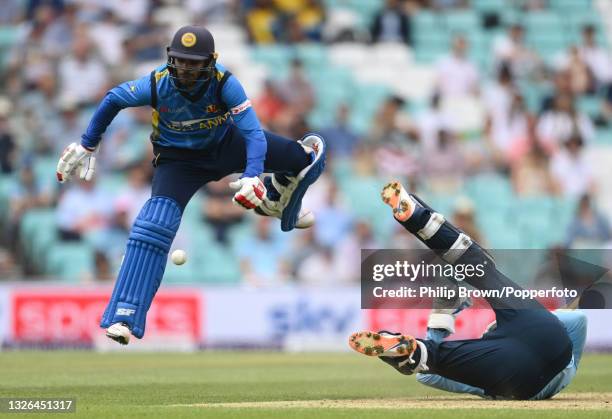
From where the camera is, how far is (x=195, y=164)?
339 inches

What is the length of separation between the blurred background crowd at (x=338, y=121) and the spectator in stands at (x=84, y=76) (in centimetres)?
2

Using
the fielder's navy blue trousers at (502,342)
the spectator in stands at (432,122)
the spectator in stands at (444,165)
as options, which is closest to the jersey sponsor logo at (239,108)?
the fielder's navy blue trousers at (502,342)

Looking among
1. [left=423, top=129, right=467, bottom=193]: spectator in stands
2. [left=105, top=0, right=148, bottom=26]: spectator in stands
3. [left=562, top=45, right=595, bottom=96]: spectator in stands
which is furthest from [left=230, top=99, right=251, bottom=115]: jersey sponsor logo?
[left=562, top=45, right=595, bottom=96]: spectator in stands

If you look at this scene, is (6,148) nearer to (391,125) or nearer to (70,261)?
(70,261)

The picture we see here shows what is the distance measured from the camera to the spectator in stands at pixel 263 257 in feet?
49.6

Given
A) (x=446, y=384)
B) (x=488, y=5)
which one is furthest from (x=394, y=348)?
(x=488, y=5)

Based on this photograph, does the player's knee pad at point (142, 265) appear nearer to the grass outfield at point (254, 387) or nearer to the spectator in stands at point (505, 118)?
the grass outfield at point (254, 387)

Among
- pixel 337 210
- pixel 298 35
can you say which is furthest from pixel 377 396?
pixel 298 35

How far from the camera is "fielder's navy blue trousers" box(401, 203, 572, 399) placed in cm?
717

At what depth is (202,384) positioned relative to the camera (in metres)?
9.44

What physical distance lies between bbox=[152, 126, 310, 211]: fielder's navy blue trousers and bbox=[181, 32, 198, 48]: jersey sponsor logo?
891mm

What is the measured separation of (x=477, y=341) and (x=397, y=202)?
3.05 feet

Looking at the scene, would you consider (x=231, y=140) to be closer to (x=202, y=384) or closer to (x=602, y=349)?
(x=202, y=384)

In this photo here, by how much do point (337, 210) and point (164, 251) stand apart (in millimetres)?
7424
